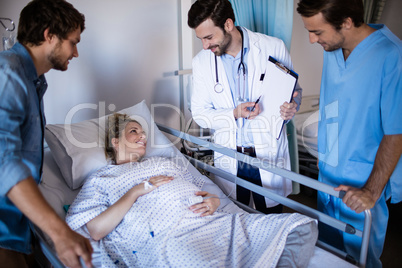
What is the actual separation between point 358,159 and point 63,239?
1282 mm

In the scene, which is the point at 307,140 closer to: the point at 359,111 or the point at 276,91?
the point at 276,91

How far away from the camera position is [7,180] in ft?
2.86

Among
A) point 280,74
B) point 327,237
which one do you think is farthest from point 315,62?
point 327,237

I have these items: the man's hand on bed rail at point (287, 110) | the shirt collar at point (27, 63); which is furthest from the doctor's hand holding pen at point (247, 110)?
the shirt collar at point (27, 63)

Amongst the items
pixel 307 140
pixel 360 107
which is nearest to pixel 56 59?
pixel 360 107

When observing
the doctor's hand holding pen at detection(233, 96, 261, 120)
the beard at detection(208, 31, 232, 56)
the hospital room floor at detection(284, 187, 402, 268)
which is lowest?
the hospital room floor at detection(284, 187, 402, 268)

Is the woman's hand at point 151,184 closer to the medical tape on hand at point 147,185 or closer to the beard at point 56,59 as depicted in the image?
the medical tape on hand at point 147,185

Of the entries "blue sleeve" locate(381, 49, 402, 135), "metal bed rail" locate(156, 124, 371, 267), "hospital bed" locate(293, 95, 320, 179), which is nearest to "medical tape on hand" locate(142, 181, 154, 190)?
"metal bed rail" locate(156, 124, 371, 267)

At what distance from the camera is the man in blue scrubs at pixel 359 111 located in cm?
129

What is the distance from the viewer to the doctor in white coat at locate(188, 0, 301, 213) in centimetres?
182

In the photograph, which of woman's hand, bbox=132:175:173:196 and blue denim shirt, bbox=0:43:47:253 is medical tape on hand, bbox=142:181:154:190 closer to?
woman's hand, bbox=132:175:173:196

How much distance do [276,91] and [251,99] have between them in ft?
0.58

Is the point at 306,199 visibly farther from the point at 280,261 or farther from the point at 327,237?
the point at 280,261

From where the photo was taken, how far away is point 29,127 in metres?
1.08
